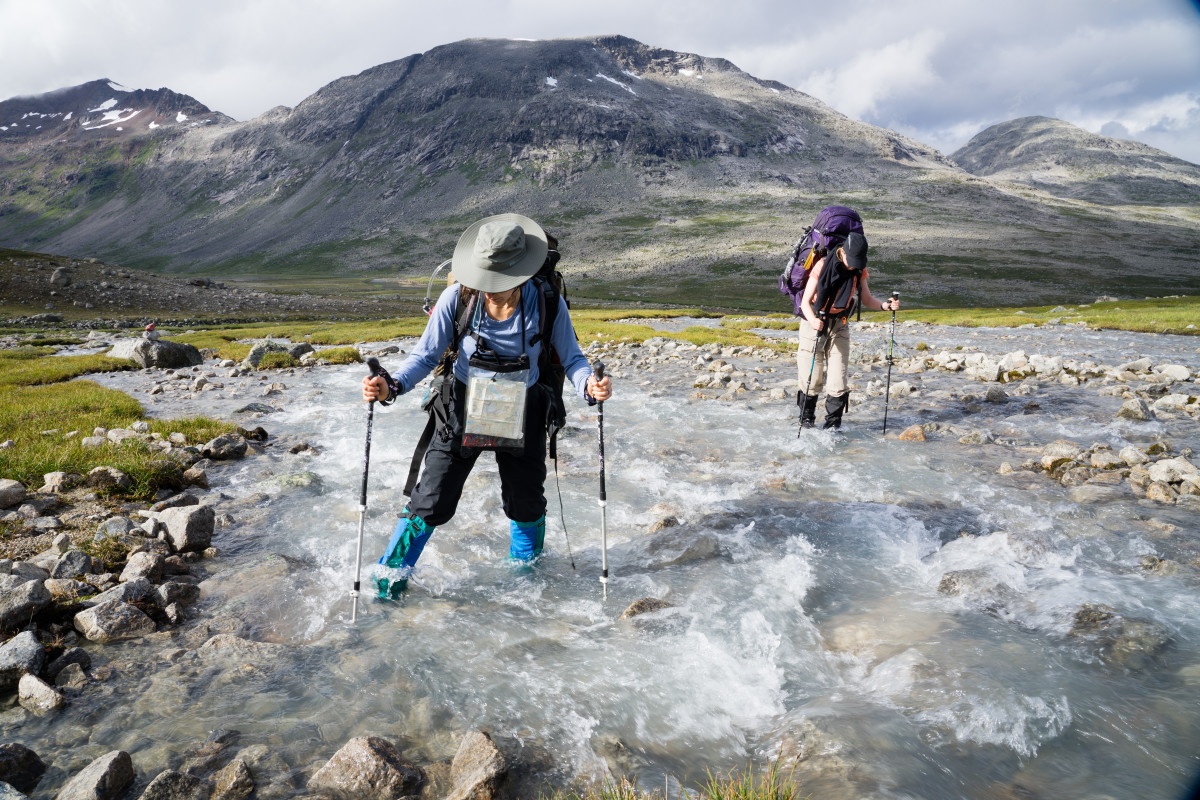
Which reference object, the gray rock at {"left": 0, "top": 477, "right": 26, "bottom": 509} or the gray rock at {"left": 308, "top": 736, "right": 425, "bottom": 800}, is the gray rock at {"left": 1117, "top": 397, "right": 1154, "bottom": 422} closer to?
the gray rock at {"left": 308, "top": 736, "right": 425, "bottom": 800}

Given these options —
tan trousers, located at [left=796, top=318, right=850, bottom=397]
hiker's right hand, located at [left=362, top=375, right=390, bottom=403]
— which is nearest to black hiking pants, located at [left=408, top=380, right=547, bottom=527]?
hiker's right hand, located at [left=362, top=375, right=390, bottom=403]

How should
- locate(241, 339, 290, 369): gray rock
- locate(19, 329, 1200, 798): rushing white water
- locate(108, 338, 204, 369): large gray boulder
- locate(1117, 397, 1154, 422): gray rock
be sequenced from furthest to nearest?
1. locate(108, 338, 204, 369): large gray boulder
2. locate(241, 339, 290, 369): gray rock
3. locate(1117, 397, 1154, 422): gray rock
4. locate(19, 329, 1200, 798): rushing white water

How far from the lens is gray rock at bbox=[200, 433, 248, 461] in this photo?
1059 centimetres

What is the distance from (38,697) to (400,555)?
8.98ft

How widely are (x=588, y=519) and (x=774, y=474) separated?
11.4ft

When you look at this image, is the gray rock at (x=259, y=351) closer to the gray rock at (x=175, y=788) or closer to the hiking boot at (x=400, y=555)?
the hiking boot at (x=400, y=555)

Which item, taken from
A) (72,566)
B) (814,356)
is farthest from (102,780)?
(814,356)

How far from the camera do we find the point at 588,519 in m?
8.38

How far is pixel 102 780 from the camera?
319 cm

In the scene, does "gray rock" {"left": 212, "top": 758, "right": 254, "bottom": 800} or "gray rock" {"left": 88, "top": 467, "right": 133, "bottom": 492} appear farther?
"gray rock" {"left": 88, "top": 467, "right": 133, "bottom": 492}

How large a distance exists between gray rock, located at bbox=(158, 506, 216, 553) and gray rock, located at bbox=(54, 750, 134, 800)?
372 centimetres

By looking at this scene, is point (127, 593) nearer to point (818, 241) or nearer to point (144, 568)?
point (144, 568)

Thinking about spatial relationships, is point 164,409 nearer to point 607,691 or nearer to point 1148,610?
point 607,691

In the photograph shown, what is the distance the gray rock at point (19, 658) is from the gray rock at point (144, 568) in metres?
1.41
